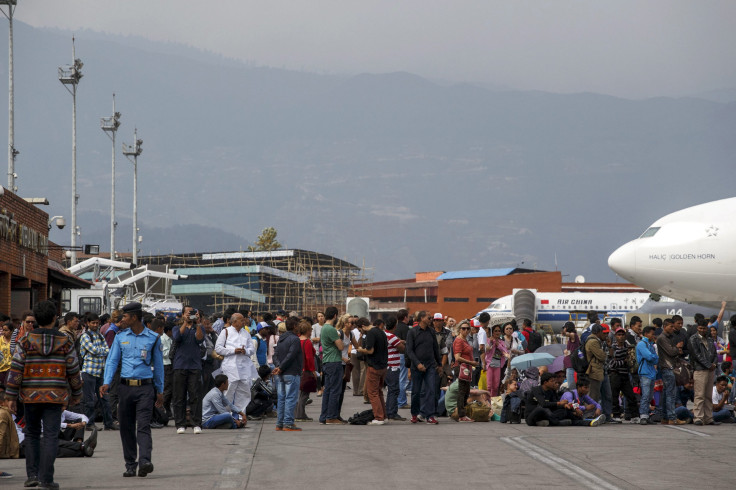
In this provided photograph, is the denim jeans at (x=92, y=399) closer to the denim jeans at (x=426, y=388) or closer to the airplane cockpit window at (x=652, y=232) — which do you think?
the denim jeans at (x=426, y=388)

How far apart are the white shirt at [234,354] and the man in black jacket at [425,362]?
2966 mm

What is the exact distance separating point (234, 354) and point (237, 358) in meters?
0.11

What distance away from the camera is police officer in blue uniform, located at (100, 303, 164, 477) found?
38.9 feet

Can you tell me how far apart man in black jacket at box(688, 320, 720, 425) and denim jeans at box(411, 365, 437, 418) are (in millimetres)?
4784

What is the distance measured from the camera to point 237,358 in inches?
719

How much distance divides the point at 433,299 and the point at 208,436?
123m

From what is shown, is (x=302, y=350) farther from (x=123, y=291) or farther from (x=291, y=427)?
(x=123, y=291)

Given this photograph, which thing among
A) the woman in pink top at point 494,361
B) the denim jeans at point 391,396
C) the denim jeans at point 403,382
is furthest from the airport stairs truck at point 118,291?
the denim jeans at point 391,396

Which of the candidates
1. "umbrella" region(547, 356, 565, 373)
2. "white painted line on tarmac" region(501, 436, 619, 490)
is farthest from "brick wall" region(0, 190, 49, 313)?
"white painted line on tarmac" region(501, 436, 619, 490)

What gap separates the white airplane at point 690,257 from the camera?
1346 inches

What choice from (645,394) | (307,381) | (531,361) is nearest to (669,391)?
(645,394)

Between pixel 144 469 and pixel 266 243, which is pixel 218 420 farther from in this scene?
pixel 266 243

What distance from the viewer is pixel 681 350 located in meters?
20.2

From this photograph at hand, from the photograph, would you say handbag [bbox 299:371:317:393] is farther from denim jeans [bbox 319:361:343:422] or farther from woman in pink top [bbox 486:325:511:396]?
woman in pink top [bbox 486:325:511:396]
